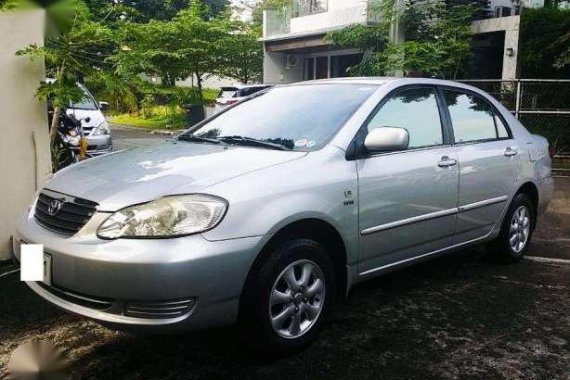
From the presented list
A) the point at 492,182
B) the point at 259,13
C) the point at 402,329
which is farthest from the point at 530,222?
the point at 259,13

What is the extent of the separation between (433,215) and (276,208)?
145 cm

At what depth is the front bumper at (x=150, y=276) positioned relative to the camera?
8.20ft

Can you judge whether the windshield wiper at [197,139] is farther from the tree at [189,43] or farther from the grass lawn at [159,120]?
the grass lawn at [159,120]

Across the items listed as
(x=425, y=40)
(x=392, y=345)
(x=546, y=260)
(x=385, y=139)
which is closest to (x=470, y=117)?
(x=385, y=139)

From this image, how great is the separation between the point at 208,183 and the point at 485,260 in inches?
124

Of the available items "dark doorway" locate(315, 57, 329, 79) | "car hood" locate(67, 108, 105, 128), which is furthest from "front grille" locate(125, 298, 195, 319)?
"dark doorway" locate(315, 57, 329, 79)

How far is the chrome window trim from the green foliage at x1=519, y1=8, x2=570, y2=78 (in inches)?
352

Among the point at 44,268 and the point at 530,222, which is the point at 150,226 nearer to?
the point at 44,268

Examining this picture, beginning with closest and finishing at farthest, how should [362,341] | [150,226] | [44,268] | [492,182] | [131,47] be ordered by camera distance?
1. [150,226]
2. [44,268]
3. [362,341]
4. [492,182]
5. [131,47]

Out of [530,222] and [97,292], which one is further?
[530,222]

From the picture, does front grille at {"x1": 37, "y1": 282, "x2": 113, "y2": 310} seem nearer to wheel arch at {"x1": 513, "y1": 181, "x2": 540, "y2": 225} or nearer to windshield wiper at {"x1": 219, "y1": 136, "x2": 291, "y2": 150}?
windshield wiper at {"x1": 219, "y1": 136, "x2": 291, "y2": 150}

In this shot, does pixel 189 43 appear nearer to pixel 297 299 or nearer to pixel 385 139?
pixel 385 139

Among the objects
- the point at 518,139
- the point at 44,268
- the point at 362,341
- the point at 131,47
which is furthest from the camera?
the point at 131,47

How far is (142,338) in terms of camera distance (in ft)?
10.7
